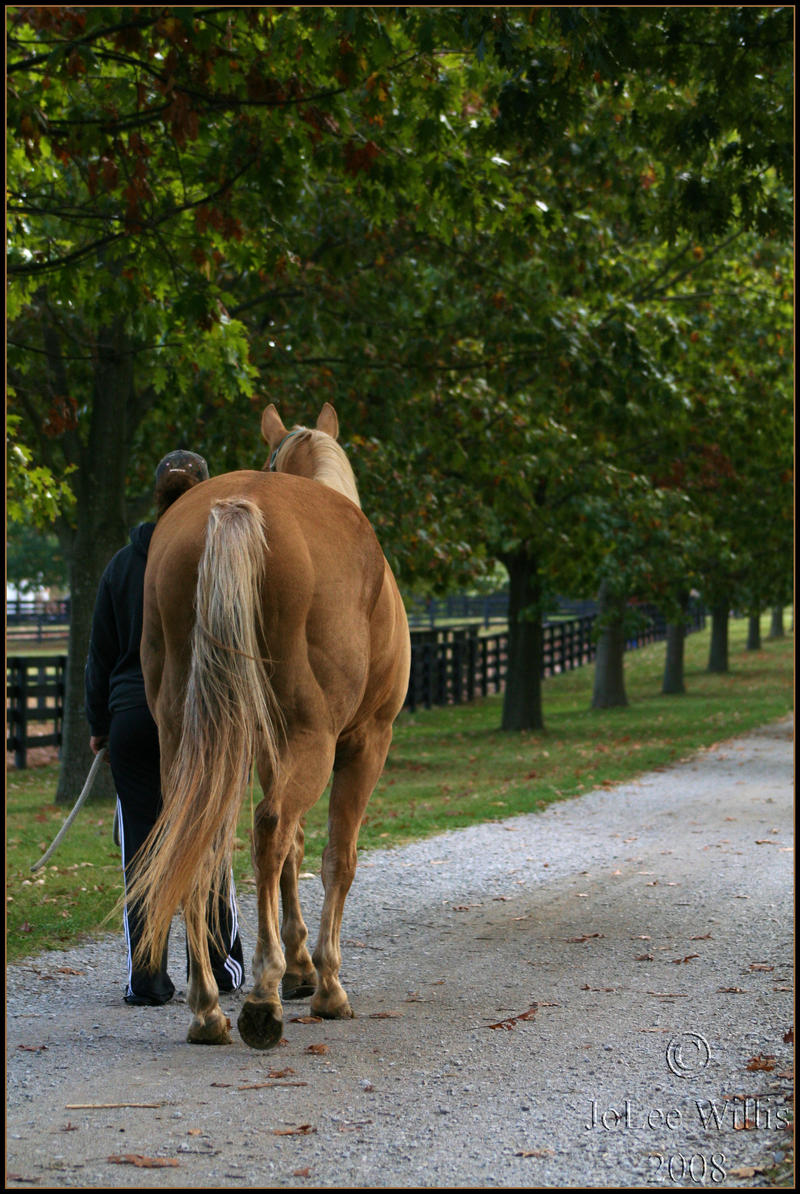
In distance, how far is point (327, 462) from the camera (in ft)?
18.1

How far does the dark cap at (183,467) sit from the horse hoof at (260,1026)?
2.34 m

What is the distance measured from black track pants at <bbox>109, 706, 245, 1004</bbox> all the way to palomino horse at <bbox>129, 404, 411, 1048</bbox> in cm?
48

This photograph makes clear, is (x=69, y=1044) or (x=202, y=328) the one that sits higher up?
(x=202, y=328)

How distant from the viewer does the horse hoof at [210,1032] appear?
15.0ft

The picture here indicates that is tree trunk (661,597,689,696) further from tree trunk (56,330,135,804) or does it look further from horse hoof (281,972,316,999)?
horse hoof (281,972,316,999)

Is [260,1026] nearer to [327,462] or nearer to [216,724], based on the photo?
[216,724]

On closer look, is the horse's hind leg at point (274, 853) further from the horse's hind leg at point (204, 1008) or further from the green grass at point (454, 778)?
the green grass at point (454, 778)

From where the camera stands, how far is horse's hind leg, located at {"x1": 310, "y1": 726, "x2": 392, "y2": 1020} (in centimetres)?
498

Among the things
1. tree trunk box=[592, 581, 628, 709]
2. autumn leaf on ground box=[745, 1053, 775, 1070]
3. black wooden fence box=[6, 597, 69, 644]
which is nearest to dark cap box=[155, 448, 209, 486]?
autumn leaf on ground box=[745, 1053, 775, 1070]

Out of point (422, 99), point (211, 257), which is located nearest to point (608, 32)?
point (422, 99)

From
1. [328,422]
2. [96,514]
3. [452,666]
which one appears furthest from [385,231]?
[452,666]

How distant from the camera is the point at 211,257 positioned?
26.4 feet

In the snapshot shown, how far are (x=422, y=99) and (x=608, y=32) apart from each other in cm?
255

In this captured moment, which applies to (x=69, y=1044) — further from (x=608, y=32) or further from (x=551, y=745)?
(x=551, y=745)
